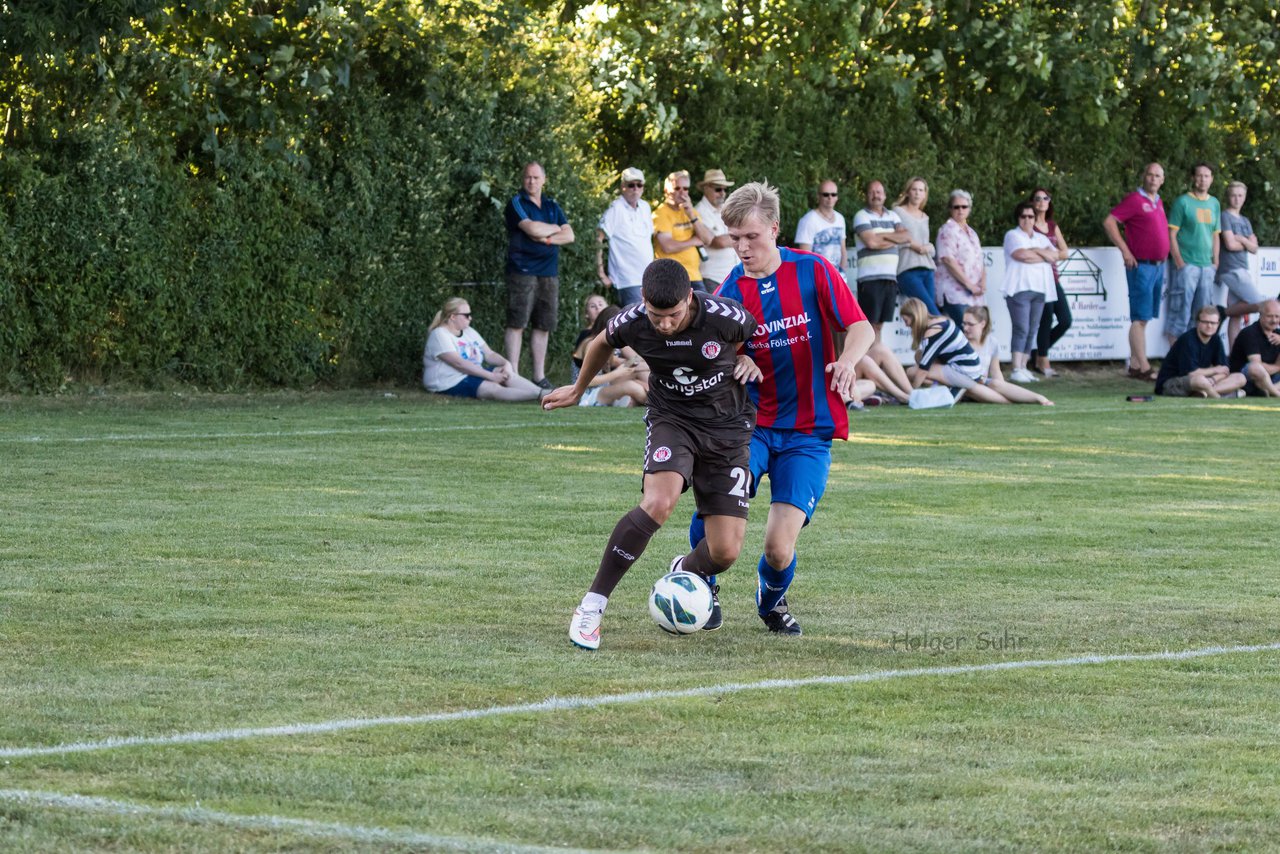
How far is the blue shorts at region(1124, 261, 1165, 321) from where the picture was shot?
2430 centimetres

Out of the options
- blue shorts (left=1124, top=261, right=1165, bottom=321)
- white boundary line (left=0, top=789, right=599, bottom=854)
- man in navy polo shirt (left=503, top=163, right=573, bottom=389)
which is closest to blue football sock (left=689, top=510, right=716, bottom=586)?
white boundary line (left=0, top=789, right=599, bottom=854)

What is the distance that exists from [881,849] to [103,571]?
4874 mm

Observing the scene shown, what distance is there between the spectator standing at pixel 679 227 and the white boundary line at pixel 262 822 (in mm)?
14820

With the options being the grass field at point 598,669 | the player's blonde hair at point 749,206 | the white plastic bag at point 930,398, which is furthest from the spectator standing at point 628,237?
the player's blonde hair at point 749,206

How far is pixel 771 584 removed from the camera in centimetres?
745

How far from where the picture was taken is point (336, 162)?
1988 centimetres

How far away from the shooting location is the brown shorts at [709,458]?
23.6 ft

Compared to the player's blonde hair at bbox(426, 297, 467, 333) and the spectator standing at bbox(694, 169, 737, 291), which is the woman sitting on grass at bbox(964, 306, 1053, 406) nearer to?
the spectator standing at bbox(694, 169, 737, 291)

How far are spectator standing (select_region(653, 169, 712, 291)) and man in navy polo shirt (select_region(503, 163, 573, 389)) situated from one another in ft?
2.95

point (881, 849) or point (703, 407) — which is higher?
point (703, 407)

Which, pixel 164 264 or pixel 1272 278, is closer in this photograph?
pixel 164 264

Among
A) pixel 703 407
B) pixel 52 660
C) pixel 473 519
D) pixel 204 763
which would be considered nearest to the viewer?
pixel 204 763

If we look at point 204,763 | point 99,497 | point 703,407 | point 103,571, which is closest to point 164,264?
point 99,497

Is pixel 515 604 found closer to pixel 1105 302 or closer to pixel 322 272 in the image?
pixel 322 272
